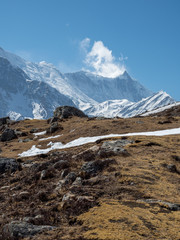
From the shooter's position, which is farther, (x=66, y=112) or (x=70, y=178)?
(x=66, y=112)

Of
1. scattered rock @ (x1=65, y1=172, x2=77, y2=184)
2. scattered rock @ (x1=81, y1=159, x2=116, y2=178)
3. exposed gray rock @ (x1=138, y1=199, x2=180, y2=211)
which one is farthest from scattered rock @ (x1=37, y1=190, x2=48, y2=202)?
exposed gray rock @ (x1=138, y1=199, x2=180, y2=211)

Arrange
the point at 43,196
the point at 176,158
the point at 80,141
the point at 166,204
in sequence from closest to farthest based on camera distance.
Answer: the point at 166,204
the point at 43,196
the point at 176,158
the point at 80,141

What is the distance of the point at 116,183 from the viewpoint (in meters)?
12.4

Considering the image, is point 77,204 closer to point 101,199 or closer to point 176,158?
point 101,199

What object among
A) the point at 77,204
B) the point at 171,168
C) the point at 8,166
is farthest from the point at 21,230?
the point at 8,166

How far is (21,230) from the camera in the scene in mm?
7754

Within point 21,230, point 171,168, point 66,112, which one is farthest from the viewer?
point 66,112

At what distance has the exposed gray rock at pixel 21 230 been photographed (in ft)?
24.8

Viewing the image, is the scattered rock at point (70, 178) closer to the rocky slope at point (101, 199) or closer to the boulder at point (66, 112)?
the rocky slope at point (101, 199)

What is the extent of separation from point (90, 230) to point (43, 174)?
31.4 ft

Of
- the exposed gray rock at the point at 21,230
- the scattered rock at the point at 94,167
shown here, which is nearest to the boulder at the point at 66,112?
the scattered rock at the point at 94,167

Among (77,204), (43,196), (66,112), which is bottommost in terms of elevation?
(43,196)

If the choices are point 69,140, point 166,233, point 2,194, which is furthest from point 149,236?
point 69,140

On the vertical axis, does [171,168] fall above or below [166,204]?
above
